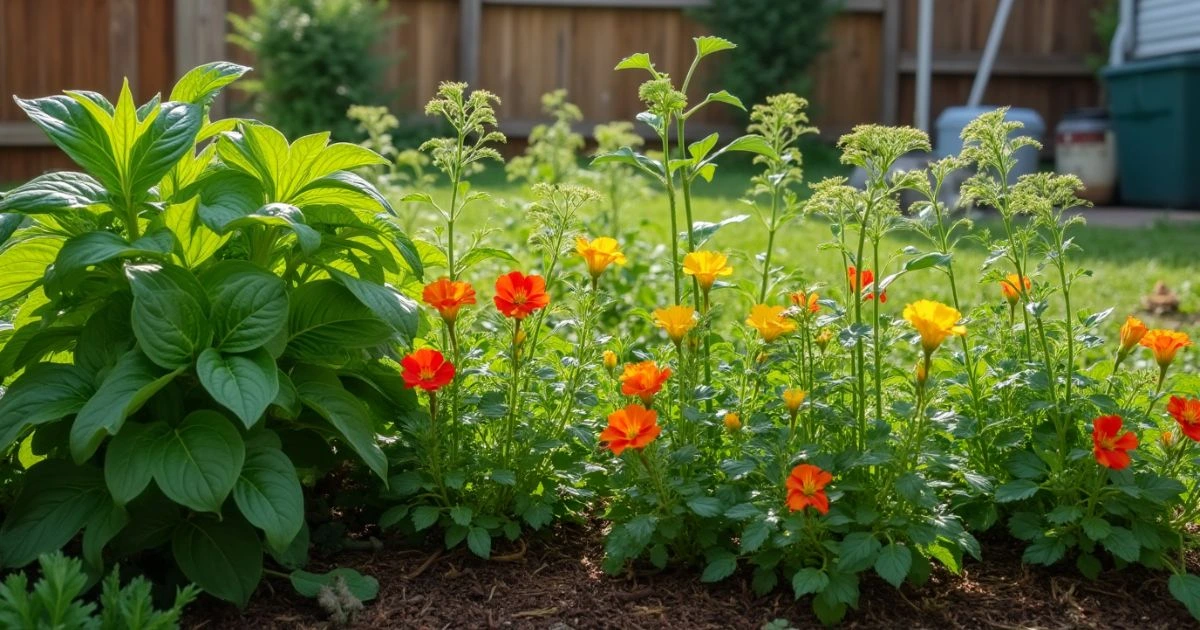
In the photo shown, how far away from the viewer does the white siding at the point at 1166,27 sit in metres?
9.03

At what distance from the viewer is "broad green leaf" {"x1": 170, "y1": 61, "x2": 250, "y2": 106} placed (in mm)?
2324

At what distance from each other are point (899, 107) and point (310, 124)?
5006 mm

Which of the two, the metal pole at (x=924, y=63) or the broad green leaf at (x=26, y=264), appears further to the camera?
the metal pole at (x=924, y=63)

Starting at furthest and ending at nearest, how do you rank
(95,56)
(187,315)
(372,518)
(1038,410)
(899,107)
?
(899,107)
(95,56)
(372,518)
(1038,410)
(187,315)

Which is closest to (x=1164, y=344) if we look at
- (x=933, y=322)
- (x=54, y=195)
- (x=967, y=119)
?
(x=933, y=322)

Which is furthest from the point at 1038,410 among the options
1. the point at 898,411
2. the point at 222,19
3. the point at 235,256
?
the point at 222,19

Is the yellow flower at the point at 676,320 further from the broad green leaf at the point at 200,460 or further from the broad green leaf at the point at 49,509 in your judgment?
the broad green leaf at the point at 49,509

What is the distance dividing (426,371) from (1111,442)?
120 centimetres

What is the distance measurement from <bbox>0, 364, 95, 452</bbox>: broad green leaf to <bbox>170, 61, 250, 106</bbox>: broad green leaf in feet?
1.88

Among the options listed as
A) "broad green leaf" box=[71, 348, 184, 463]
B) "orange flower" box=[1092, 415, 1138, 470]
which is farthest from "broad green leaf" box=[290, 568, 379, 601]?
"orange flower" box=[1092, 415, 1138, 470]

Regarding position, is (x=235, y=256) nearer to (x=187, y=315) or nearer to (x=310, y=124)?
(x=187, y=315)

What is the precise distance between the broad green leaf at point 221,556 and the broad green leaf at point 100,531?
121 millimetres

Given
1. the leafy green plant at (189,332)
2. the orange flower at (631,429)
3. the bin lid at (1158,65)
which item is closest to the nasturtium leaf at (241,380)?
the leafy green plant at (189,332)

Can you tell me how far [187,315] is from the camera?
2049 millimetres
